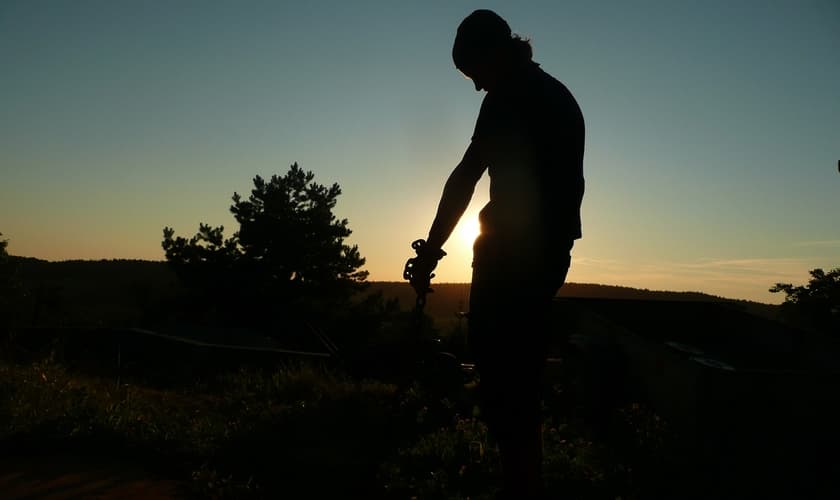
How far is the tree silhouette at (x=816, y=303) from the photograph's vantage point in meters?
12.7

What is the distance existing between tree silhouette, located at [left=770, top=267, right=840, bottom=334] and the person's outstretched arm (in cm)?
1220

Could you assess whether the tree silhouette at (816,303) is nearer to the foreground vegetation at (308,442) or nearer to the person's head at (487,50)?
the foreground vegetation at (308,442)

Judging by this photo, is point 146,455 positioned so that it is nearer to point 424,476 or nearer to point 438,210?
point 424,476

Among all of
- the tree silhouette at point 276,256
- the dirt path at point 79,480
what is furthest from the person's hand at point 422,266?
the tree silhouette at point 276,256

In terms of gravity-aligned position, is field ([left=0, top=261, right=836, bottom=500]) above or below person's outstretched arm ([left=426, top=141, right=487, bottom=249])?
below

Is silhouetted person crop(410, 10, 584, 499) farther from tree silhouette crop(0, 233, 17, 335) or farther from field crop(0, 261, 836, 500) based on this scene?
tree silhouette crop(0, 233, 17, 335)

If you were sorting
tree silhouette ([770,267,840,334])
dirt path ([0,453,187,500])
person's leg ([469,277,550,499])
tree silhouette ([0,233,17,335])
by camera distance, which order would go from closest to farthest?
person's leg ([469,277,550,499]), dirt path ([0,453,187,500]), tree silhouette ([770,267,840,334]), tree silhouette ([0,233,17,335])

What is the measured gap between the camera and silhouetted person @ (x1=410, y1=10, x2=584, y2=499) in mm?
2760

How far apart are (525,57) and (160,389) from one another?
282 inches

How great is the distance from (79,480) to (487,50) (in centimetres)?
349

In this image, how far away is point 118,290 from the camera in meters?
35.2

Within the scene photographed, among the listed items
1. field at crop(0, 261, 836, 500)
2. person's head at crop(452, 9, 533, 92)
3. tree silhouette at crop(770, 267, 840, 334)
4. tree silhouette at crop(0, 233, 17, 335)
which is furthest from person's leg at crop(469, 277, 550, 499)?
tree silhouette at crop(0, 233, 17, 335)

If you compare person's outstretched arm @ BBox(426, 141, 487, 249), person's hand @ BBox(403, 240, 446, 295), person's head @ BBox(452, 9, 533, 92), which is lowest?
person's hand @ BBox(403, 240, 446, 295)

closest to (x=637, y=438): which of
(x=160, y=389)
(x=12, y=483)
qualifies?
(x=12, y=483)
